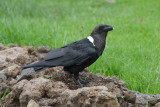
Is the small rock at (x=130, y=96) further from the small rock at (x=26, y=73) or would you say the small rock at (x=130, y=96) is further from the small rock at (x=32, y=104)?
the small rock at (x=26, y=73)

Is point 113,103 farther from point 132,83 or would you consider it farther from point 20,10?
point 20,10

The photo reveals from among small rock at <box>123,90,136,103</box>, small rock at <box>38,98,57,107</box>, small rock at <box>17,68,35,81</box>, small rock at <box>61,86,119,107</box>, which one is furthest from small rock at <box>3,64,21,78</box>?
small rock at <box>123,90,136,103</box>

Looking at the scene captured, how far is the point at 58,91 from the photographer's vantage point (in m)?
2.97

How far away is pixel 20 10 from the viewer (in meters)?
8.72

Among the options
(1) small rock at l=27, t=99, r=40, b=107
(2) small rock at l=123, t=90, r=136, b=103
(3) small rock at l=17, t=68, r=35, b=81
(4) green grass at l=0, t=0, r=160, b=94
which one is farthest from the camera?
(4) green grass at l=0, t=0, r=160, b=94

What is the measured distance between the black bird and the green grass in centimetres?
75

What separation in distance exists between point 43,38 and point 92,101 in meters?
3.22

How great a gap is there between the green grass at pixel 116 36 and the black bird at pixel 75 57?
29.4 inches

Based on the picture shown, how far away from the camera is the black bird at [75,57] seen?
355 centimetres

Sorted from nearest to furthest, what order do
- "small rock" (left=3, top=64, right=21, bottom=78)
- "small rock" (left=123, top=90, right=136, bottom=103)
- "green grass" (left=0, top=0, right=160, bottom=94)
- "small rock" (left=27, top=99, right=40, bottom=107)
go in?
"small rock" (left=27, top=99, right=40, bottom=107) → "small rock" (left=123, top=90, right=136, bottom=103) → "small rock" (left=3, top=64, right=21, bottom=78) → "green grass" (left=0, top=0, right=160, bottom=94)

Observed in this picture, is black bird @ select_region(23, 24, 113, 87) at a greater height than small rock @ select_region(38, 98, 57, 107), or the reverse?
black bird @ select_region(23, 24, 113, 87)

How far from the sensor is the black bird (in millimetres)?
3547

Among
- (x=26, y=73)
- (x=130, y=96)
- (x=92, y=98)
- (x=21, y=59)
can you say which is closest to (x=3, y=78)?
(x=26, y=73)

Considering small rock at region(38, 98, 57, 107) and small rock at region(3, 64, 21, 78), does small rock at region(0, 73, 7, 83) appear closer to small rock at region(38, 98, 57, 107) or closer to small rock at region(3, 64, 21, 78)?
small rock at region(3, 64, 21, 78)
